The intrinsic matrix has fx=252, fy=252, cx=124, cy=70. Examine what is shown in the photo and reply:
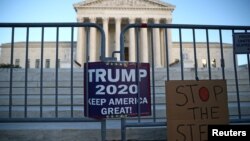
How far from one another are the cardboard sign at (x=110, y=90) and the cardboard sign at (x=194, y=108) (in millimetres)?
504

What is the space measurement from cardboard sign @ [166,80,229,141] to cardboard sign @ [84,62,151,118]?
504 millimetres

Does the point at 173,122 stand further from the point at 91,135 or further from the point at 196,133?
the point at 91,135

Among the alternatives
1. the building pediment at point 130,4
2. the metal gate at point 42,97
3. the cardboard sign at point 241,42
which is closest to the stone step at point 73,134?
the metal gate at point 42,97

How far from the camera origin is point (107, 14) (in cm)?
4931

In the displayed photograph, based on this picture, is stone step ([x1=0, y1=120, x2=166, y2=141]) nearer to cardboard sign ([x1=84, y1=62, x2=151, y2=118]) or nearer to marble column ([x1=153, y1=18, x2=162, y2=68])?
cardboard sign ([x1=84, y1=62, x2=151, y2=118])

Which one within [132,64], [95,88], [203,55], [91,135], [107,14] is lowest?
[91,135]

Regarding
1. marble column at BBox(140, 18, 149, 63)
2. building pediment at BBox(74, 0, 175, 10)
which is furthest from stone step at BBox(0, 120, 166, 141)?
building pediment at BBox(74, 0, 175, 10)

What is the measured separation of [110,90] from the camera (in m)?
2.94

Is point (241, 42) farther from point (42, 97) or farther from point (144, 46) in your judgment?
point (144, 46)

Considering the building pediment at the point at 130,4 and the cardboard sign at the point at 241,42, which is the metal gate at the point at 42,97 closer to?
the cardboard sign at the point at 241,42

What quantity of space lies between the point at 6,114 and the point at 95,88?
3207 millimetres

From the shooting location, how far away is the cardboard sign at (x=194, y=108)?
3.13 m

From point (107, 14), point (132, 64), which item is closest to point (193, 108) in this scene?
point (132, 64)

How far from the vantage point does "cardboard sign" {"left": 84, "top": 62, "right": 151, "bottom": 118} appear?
2910mm
